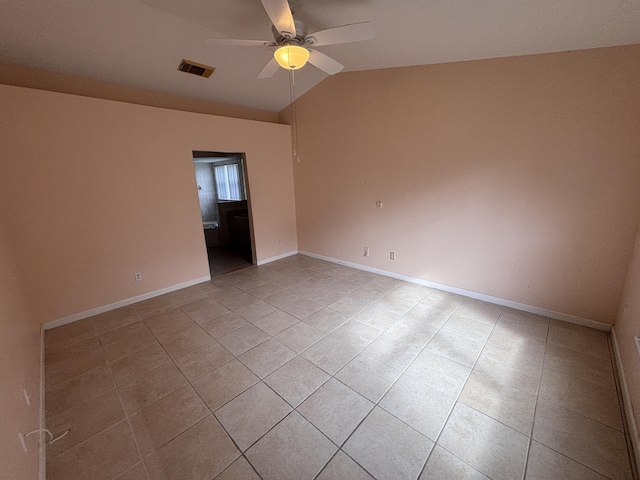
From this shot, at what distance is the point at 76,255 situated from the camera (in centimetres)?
278

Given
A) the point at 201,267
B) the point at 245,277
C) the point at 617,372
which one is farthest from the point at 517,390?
the point at 201,267

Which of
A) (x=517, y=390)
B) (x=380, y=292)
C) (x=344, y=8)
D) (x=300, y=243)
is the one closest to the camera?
(x=517, y=390)

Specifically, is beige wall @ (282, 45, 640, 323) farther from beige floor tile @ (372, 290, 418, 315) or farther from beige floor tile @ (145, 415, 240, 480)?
beige floor tile @ (145, 415, 240, 480)

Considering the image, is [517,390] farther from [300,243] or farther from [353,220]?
[300,243]

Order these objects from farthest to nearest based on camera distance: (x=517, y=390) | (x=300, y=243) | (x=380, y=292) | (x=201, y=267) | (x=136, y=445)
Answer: (x=300, y=243) → (x=201, y=267) → (x=380, y=292) → (x=517, y=390) → (x=136, y=445)

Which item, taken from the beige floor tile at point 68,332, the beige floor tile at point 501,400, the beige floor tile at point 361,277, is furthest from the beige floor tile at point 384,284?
the beige floor tile at point 68,332

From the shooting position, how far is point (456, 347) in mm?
2238

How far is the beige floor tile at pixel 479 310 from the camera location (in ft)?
8.80

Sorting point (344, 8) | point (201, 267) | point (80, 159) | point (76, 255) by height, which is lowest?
point (201, 267)

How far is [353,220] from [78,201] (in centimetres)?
354

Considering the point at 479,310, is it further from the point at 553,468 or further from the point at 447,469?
the point at 447,469

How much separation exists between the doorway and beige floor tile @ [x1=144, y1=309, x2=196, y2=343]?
1.31 meters

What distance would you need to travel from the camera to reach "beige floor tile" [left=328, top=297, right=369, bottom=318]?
113 inches

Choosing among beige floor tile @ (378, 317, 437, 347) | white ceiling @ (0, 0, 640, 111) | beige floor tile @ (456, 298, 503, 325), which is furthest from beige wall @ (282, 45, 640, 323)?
beige floor tile @ (378, 317, 437, 347)
